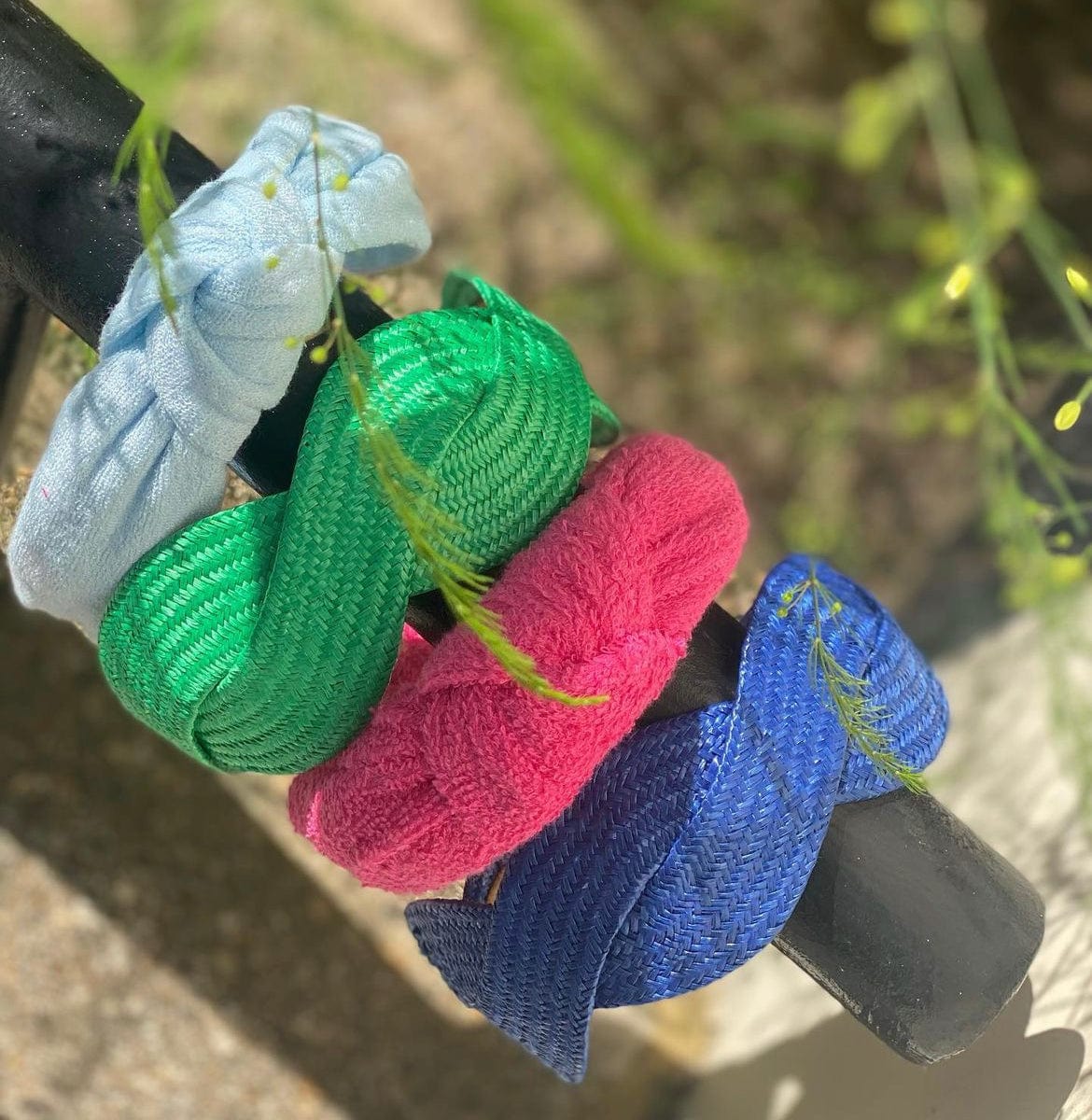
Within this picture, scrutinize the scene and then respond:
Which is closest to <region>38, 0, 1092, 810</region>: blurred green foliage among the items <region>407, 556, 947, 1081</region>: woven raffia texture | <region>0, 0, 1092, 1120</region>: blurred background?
<region>0, 0, 1092, 1120</region>: blurred background

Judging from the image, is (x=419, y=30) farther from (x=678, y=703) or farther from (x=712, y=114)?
(x=678, y=703)

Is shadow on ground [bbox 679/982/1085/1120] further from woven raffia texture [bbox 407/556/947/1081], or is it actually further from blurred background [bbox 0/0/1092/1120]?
woven raffia texture [bbox 407/556/947/1081]

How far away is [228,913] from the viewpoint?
0.61 m

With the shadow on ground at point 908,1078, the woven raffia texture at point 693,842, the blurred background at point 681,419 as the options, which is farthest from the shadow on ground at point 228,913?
the woven raffia texture at point 693,842

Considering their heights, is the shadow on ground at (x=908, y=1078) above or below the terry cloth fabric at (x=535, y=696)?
below

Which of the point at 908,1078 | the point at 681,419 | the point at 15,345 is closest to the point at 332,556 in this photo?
the point at 15,345

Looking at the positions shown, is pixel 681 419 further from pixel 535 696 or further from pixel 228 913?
pixel 535 696

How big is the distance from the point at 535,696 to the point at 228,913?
415 mm

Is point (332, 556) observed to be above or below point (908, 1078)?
above

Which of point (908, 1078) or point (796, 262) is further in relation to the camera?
point (796, 262)

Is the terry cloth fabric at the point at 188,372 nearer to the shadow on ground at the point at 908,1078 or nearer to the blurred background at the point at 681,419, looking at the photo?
the blurred background at the point at 681,419

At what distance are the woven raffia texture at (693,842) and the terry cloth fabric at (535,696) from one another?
2 cm

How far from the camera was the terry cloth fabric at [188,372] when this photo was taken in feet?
0.83

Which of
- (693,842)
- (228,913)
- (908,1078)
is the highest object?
(693,842)
